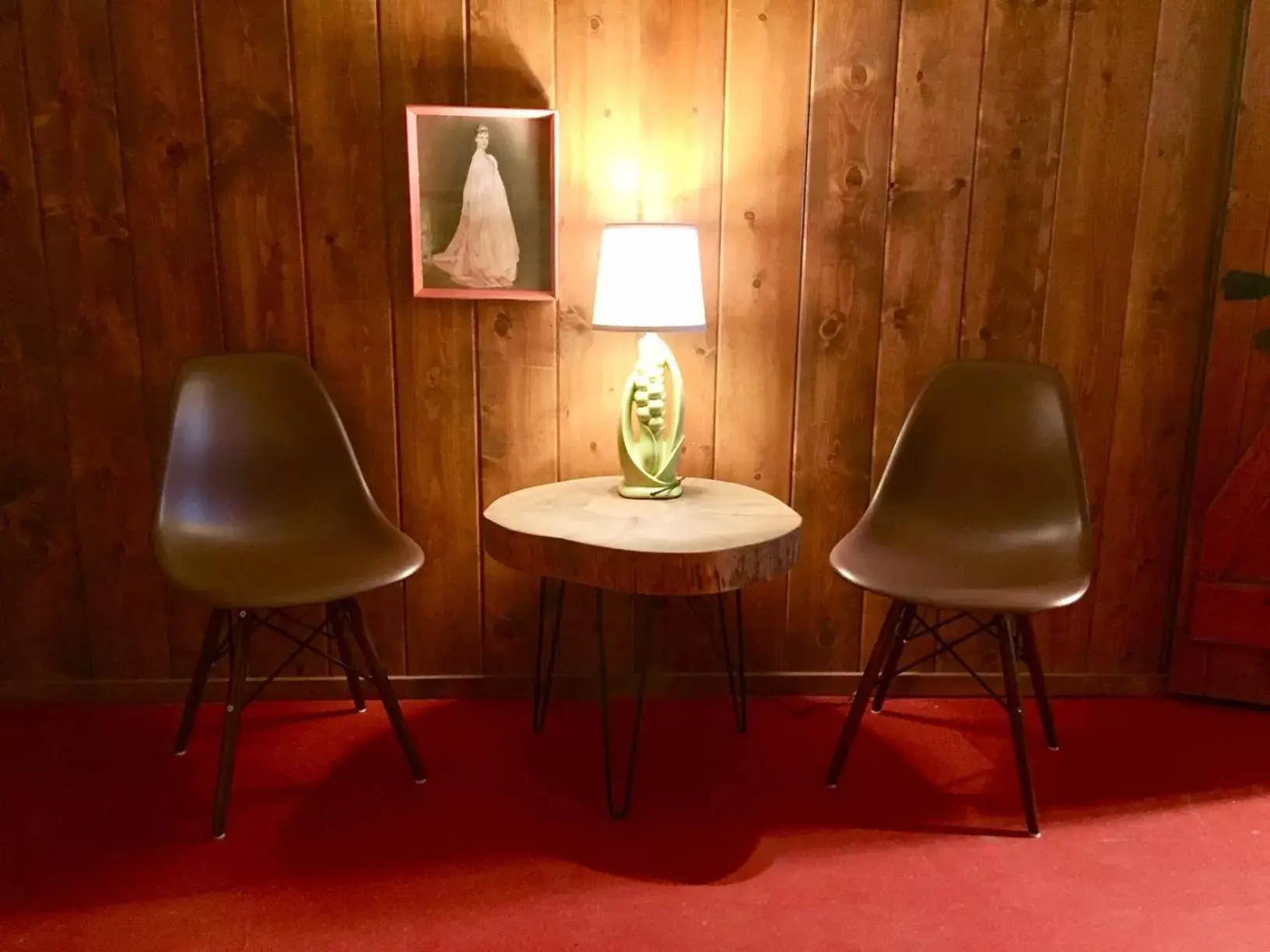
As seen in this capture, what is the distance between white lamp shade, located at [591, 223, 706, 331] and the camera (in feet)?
6.45

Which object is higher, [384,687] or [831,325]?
[831,325]

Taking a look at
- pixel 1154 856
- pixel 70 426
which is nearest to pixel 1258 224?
pixel 1154 856

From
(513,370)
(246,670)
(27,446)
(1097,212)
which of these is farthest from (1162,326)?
(27,446)

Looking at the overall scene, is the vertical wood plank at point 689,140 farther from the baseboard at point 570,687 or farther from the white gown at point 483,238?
the baseboard at point 570,687

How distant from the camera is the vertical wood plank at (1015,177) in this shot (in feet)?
7.18

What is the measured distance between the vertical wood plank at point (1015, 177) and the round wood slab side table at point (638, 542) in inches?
29.1

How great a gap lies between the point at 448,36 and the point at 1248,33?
178 cm

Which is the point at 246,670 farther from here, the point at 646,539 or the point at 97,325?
the point at 97,325

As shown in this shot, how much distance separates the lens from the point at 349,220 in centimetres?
222

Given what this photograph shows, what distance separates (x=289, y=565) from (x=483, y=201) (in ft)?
2.99

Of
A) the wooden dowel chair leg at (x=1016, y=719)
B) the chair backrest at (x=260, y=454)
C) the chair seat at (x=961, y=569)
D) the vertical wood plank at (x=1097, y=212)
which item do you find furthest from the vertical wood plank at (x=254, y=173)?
the vertical wood plank at (x=1097, y=212)

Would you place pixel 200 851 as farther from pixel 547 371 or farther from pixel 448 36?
pixel 448 36

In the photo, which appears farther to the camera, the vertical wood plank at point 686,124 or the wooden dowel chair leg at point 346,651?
the vertical wood plank at point 686,124

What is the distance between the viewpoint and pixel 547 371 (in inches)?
90.9
